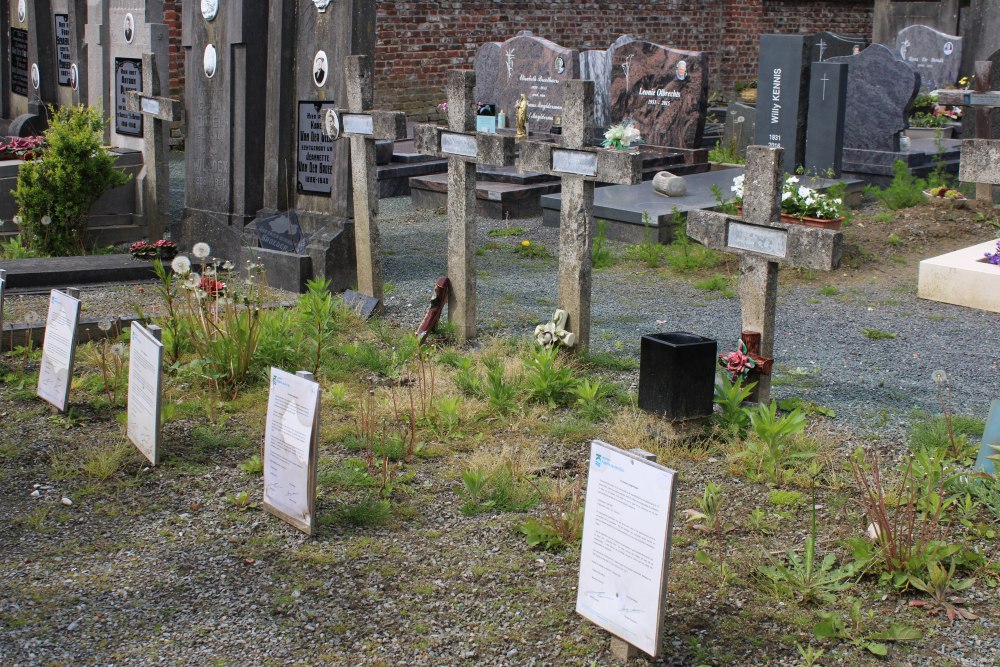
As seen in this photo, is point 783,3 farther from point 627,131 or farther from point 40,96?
point 40,96

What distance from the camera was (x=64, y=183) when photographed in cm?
883

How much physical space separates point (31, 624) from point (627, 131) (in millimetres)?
8233

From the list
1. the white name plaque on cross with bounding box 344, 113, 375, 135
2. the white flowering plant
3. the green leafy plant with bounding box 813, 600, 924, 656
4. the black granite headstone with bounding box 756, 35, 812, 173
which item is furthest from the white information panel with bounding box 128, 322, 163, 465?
the black granite headstone with bounding box 756, 35, 812, 173

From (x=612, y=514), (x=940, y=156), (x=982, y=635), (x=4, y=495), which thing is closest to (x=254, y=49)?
(x=4, y=495)

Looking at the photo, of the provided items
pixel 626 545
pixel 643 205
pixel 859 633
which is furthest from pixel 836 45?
pixel 626 545

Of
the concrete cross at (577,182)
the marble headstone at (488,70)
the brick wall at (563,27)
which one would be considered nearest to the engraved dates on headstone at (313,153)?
the concrete cross at (577,182)

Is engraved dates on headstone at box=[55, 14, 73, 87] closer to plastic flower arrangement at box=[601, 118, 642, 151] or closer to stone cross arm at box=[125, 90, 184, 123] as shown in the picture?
stone cross arm at box=[125, 90, 184, 123]

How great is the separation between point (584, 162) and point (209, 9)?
14.2 ft

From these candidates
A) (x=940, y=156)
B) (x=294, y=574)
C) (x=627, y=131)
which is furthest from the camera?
(x=940, y=156)

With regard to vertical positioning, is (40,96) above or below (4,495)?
above

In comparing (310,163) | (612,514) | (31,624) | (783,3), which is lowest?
(31,624)

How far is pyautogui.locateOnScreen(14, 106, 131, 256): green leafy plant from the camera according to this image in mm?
8750

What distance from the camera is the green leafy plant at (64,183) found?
28.7 feet

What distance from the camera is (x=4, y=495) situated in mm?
4488
